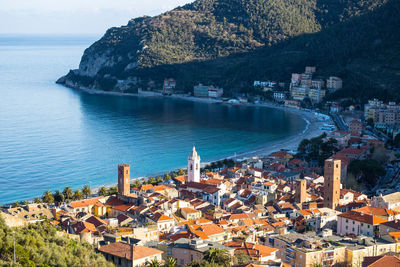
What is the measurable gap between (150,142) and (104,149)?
15.7ft

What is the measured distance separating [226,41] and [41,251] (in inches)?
3983

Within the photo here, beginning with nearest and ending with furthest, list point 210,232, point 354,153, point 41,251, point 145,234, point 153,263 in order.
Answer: point 41,251, point 153,263, point 145,234, point 210,232, point 354,153

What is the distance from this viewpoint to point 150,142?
54812mm

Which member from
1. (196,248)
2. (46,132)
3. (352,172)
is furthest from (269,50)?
(196,248)

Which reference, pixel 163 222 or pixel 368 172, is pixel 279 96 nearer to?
pixel 368 172

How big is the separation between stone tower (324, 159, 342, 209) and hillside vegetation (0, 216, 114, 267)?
566 inches

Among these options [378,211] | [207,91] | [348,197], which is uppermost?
[207,91]

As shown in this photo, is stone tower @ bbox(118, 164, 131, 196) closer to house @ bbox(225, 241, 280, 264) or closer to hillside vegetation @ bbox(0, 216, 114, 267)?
house @ bbox(225, 241, 280, 264)

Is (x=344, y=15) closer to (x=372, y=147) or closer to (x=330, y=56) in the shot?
A: (x=330, y=56)

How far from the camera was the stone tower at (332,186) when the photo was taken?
2767 centimetres

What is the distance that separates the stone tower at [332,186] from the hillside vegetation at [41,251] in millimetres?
14369

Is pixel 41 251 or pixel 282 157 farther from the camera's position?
pixel 282 157

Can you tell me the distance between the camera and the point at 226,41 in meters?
113

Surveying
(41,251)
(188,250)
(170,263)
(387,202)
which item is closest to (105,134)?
(387,202)
